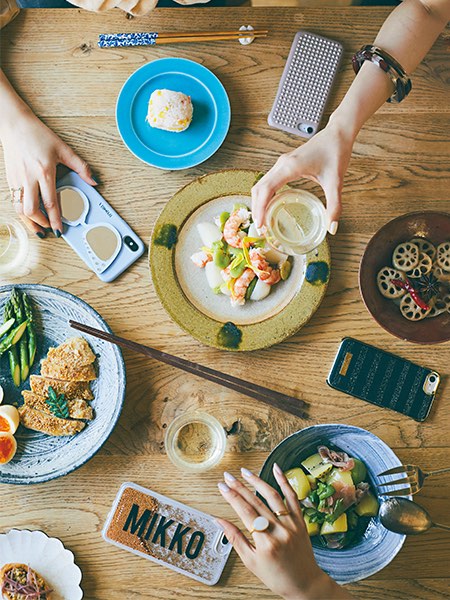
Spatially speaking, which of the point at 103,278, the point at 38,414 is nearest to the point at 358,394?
the point at 103,278

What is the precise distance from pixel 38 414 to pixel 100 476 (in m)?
0.25

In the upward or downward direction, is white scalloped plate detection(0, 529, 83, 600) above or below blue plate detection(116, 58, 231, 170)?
below

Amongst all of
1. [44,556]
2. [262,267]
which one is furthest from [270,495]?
[44,556]

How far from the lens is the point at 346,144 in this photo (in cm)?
149

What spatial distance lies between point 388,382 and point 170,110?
38.0 inches

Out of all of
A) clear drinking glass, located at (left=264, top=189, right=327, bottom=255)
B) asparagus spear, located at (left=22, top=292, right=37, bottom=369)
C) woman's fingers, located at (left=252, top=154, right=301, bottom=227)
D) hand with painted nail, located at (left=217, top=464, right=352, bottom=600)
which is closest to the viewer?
hand with painted nail, located at (left=217, top=464, right=352, bottom=600)

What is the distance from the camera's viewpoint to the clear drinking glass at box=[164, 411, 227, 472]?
1622 millimetres

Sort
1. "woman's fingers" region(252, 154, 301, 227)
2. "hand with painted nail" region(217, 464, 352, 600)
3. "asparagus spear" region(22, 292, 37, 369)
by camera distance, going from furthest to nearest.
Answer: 1. "asparagus spear" region(22, 292, 37, 369)
2. "woman's fingers" region(252, 154, 301, 227)
3. "hand with painted nail" region(217, 464, 352, 600)

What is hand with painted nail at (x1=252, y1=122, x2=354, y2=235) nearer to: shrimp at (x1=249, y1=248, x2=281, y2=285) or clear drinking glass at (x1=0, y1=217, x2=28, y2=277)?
shrimp at (x1=249, y1=248, x2=281, y2=285)

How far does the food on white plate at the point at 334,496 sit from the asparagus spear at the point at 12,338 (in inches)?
32.9

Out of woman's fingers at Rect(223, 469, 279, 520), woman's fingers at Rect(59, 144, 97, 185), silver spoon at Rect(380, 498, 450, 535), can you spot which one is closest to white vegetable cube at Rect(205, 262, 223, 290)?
woman's fingers at Rect(59, 144, 97, 185)

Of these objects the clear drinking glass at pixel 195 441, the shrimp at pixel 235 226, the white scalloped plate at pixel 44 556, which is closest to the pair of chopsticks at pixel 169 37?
the shrimp at pixel 235 226

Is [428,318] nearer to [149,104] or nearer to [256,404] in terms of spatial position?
[256,404]

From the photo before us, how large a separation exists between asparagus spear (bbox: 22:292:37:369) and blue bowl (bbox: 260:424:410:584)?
73 centimetres
